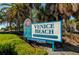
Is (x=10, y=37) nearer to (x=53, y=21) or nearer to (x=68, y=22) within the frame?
(x=53, y=21)

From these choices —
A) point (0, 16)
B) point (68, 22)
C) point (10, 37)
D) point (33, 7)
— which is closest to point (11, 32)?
point (10, 37)

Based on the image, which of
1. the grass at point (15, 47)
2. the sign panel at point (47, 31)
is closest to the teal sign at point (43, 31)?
the sign panel at point (47, 31)

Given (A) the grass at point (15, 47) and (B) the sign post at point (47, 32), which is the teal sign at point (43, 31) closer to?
(B) the sign post at point (47, 32)

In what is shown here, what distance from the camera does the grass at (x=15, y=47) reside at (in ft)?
13.8

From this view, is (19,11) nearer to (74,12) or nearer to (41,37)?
(41,37)

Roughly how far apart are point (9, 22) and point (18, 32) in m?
0.25

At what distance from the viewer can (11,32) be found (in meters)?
4.31

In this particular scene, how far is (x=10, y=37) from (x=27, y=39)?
0.32 m

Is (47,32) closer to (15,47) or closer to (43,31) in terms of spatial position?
(43,31)

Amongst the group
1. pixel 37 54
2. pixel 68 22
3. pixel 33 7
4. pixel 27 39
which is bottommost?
pixel 37 54

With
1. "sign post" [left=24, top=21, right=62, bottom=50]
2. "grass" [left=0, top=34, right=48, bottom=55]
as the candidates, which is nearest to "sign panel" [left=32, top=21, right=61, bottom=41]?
"sign post" [left=24, top=21, right=62, bottom=50]

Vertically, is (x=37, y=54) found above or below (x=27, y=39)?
below

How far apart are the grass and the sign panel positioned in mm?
232

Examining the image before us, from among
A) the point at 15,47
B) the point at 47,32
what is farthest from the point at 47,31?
the point at 15,47
